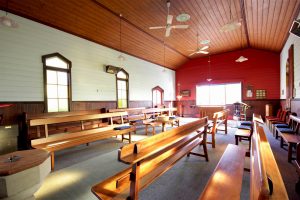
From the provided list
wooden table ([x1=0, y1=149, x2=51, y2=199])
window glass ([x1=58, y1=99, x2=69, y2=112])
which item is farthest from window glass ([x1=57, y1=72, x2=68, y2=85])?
wooden table ([x1=0, y1=149, x2=51, y2=199])

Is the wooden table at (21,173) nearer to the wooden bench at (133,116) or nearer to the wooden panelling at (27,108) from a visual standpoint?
the wooden panelling at (27,108)

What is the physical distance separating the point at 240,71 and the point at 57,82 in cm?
985

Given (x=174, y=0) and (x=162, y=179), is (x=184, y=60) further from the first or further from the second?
(x=162, y=179)

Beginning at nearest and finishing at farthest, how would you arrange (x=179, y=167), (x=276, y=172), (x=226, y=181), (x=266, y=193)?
1. (x=266, y=193)
2. (x=276, y=172)
3. (x=226, y=181)
4. (x=179, y=167)

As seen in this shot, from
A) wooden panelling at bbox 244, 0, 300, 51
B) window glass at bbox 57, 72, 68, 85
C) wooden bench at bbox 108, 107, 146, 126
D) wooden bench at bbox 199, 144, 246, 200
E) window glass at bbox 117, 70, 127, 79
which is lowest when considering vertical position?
wooden bench at bbox 199, 144, 246, 200

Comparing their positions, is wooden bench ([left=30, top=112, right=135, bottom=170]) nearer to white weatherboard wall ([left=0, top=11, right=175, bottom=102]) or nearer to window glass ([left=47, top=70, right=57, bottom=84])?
white weatherboard wall ([left=0, top=11, right=175, bottom=102])

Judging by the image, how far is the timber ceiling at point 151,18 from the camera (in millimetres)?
4277

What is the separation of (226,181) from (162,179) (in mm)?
1175

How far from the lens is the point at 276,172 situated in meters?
1.10

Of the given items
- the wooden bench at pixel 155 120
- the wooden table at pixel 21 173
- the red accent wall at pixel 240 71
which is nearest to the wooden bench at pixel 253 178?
the wooden table at pixel 21 173

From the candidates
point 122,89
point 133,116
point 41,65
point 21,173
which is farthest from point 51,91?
point 21,173

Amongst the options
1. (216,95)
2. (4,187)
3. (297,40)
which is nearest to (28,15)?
(4,187)

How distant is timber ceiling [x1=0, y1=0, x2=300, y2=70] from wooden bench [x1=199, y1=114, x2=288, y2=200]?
4.60 metres

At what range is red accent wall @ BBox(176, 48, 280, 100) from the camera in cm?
865
